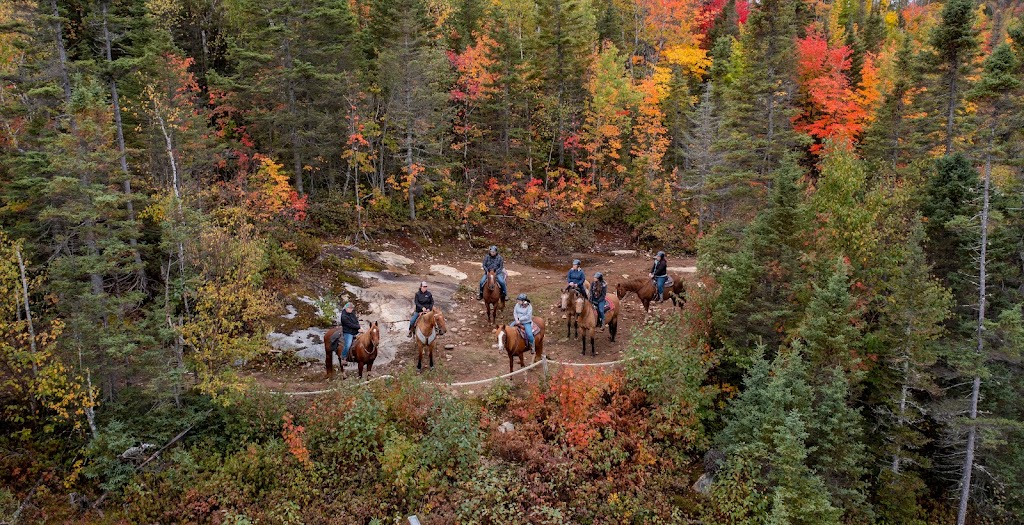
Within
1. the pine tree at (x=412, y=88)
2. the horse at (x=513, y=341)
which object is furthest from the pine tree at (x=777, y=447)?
the pine tree at (x=412, y=88)

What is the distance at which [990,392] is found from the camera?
16.7 meters

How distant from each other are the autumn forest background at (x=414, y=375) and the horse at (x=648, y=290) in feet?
6.98

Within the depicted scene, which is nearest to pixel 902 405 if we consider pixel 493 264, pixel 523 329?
pixel 523 329

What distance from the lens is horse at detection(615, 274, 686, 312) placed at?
2027 centimetres

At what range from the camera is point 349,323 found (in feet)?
50.6

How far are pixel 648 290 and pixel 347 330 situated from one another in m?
10.7

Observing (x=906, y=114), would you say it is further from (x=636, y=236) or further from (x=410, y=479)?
(x=410, y=479)

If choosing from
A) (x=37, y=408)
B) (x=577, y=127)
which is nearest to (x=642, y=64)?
(x=577, y=127)

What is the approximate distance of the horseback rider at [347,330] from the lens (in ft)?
50.5

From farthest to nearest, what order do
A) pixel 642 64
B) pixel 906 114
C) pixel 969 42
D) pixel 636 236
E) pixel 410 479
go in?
pixel 642 64 < pixel 636 236 < pixel 906 114 < pixel 969 42 < pixel 410 479

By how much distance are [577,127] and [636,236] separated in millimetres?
7042

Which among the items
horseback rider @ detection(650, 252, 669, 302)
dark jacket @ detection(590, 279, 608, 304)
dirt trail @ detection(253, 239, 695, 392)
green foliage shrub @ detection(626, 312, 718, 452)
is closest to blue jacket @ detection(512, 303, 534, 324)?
dirt trail @ detection(253, 239, 695, 392)

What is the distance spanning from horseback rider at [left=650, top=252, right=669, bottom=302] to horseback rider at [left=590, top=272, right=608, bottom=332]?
3146 millimetres

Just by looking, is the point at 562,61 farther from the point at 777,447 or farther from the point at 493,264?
the point at 777,447
